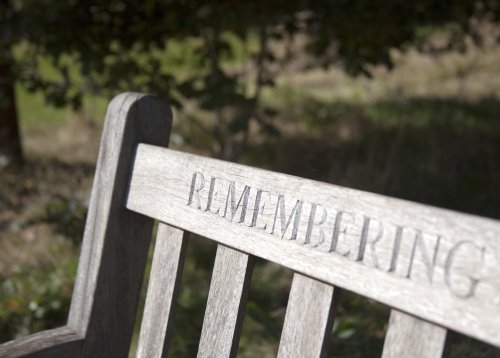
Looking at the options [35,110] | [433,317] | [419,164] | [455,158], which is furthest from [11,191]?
[35,110]

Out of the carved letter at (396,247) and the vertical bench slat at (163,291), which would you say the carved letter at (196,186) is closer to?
the vertical bench slat at (163,291)

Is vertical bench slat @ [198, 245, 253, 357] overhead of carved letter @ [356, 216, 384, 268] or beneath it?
beneath

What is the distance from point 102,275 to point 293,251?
20.3 inches

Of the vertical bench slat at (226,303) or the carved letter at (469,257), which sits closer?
the carved letter at (469,257)

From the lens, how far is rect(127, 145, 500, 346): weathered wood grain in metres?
0.78

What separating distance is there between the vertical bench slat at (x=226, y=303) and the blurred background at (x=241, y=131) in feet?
3.42

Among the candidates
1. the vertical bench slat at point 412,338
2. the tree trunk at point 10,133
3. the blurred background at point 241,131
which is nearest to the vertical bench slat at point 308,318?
the vertical bench slat at point 412,338

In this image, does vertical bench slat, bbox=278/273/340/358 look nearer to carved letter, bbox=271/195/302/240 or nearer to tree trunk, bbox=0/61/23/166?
carved letter, bbox=271/195/302/240

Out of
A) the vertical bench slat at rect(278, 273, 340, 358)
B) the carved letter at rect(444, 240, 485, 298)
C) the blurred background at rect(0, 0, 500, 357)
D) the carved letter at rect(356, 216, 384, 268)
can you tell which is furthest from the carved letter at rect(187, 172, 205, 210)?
the blurred background at rect(0, 0, 500, 357)

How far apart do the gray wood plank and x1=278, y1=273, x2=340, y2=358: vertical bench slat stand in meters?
0.46

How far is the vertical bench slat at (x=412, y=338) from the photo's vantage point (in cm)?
83

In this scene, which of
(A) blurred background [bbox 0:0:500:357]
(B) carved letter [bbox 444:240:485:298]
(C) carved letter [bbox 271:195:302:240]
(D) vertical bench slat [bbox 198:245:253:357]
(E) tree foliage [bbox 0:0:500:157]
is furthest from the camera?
(E) tree foliage [bbox 0:0:500:157]

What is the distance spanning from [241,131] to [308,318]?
10.8ft

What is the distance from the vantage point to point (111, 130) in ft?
4.36
